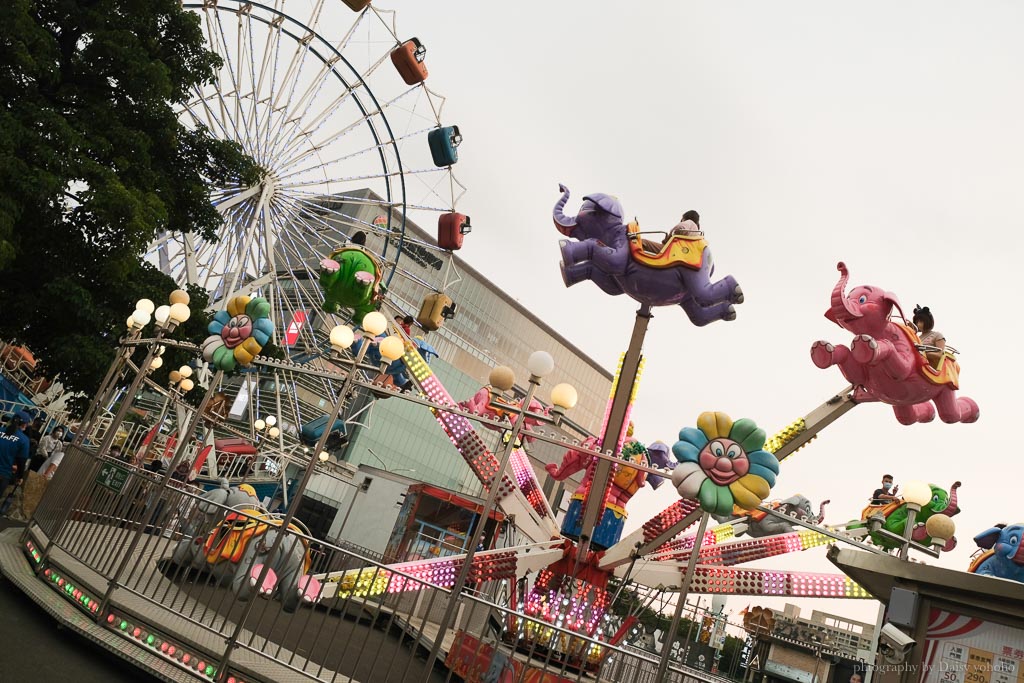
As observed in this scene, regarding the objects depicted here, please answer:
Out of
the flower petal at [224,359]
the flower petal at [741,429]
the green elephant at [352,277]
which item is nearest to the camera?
the flower petal at [741,429]

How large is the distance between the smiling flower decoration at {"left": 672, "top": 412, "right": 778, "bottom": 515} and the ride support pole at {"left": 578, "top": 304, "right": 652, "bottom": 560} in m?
3.32

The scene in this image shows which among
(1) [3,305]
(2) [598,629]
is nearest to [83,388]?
(1) [3,305]

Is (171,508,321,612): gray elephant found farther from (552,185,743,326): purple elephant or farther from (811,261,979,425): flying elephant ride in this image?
(811,261,979,425): flying elephant ride

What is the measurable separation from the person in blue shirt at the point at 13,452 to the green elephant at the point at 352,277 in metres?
5.32

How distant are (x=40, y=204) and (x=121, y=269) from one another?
5.05 ft

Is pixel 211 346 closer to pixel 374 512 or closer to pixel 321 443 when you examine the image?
pixel 321 443

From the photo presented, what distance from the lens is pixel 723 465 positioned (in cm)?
697

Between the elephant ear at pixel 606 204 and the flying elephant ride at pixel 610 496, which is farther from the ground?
the elephant ear at pixel 606 204

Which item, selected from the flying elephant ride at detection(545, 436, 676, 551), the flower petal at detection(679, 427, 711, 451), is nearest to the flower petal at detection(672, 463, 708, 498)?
the flower petal at detection(679, 427, 711, 451)

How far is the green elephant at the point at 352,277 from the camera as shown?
1072 cm

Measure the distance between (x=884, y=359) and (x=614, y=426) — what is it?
12.0 ft

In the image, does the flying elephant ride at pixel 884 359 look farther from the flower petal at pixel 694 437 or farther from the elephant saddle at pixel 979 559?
the flower petal at pixel 694 437

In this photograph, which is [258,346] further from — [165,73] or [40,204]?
[165,73]

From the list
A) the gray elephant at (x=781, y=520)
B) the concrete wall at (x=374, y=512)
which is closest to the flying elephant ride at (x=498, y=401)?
the gray elephant at (x=781, y=520)
